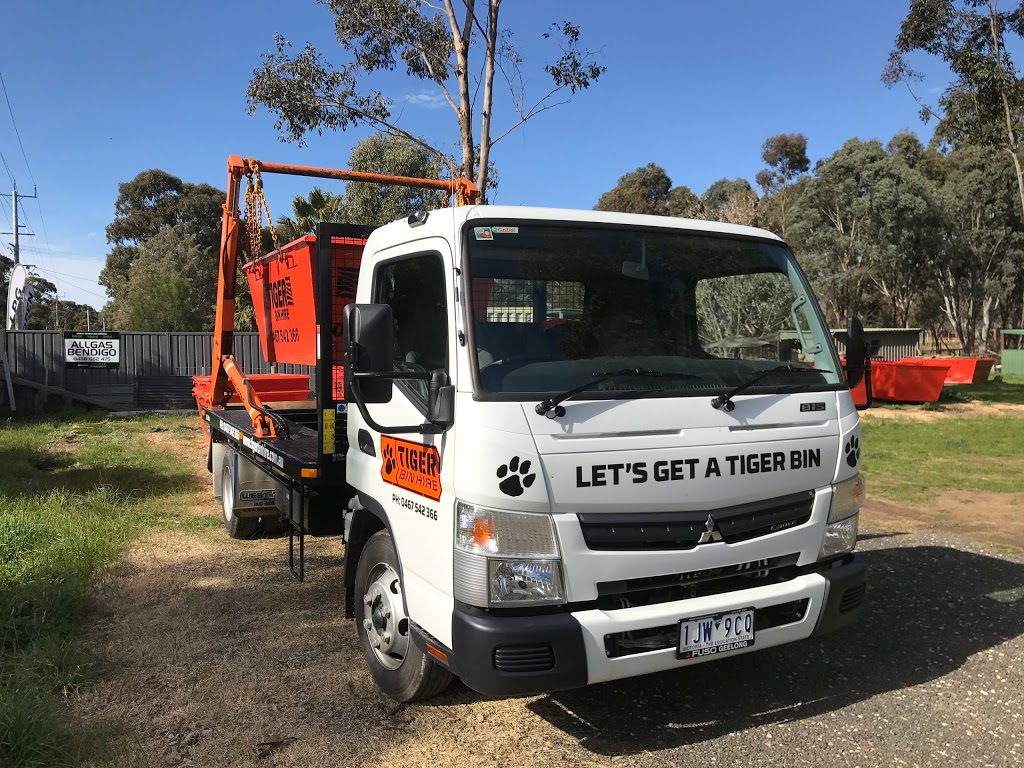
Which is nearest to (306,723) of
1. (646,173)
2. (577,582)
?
(577,582)

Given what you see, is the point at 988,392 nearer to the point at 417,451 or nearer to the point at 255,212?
the point at 255,212

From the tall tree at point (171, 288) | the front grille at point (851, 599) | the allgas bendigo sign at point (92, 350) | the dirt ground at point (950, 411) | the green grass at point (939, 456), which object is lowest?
the green grass at point (939, 456)

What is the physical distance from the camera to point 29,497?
8.41 meters

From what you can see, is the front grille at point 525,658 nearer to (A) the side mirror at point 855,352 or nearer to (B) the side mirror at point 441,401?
(B) the side mirror at point 441,401

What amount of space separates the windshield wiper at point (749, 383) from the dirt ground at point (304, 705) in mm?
1510

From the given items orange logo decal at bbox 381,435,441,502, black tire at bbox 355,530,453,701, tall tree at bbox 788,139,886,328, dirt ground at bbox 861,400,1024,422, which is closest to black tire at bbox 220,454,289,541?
black tire at bbox 355,530,453,701

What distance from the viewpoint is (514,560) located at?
3104mm

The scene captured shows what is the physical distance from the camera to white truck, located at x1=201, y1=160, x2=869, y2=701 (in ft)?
10.2

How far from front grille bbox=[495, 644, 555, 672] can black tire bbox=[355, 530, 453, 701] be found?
2.00 ft

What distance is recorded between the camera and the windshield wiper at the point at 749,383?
3461 millimetres

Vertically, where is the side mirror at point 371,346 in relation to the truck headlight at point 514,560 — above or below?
above

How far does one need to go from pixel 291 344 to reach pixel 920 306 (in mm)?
48507

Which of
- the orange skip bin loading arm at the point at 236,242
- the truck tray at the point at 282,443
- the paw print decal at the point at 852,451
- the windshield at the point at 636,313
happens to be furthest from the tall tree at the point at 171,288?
the paw print decal at the point at 852,451

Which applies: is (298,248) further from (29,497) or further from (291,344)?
(29,497)
